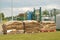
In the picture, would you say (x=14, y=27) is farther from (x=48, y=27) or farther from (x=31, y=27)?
(x=48, y=27)

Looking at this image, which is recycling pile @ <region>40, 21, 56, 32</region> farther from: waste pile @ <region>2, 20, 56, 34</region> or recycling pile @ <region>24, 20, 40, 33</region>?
recycling pile @ <region>24, 20, 40, 33</region>

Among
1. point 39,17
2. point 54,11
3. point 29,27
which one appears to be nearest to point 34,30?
point 29,27

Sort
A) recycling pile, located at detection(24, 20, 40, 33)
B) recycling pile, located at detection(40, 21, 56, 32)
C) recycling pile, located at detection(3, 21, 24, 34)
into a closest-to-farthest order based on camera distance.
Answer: recycling pile, located at detection(3, 21, 24, 34) → recycling pile, located at detection(24, 20, 40, 33) → recycling pile, located at detection(40, 21, 56, 32)

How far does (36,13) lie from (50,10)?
3.82 metres

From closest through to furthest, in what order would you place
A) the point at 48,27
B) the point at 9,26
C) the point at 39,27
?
the point at 9,26 < the point at 39,27 < the point at 48,27

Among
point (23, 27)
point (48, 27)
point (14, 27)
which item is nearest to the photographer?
point (14, 27)

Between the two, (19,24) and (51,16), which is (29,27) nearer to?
(19,24)

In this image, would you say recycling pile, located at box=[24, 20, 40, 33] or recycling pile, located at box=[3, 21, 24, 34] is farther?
recycling pile, located at box=[24, 20, 40, 33]

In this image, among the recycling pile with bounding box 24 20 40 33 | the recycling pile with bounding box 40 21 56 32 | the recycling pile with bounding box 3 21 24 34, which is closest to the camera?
the recycling pile with bounding box 3 21 24 34

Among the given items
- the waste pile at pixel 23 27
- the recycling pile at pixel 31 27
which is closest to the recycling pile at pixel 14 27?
the waste pile at pixel 23 27

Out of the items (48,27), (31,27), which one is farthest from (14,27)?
(48,27)

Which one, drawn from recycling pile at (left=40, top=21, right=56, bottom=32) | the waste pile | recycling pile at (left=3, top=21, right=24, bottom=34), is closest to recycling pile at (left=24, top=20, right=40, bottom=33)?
the waste pile

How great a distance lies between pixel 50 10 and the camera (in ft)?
122

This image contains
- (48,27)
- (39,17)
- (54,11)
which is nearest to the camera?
(48,27)
